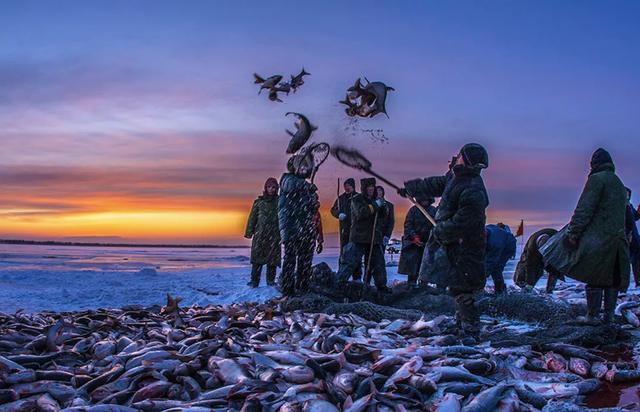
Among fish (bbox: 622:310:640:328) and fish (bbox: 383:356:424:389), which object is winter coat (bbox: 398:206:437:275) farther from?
fish (bbox: 383:356:424:389)

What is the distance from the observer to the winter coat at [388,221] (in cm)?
1245

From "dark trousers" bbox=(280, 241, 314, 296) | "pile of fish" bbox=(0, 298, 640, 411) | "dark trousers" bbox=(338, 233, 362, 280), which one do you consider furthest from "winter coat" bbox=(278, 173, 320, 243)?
"pile of fish" bbox=(0, 298, 640, 411)

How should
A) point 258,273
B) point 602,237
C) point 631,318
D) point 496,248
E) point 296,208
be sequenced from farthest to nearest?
1. point 258,273
2. point 496,248
3. point 296,208
4. point 631,318
5. point 602,237

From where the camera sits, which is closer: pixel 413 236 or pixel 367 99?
pixel 367 99

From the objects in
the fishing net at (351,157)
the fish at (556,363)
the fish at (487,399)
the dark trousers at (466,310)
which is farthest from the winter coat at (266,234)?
the fish at (487,399)

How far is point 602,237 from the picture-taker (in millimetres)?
7641

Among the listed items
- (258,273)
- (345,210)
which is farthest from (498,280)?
(258,273)

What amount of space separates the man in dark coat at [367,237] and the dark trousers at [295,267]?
85 cm

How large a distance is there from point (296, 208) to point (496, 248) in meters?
3.96

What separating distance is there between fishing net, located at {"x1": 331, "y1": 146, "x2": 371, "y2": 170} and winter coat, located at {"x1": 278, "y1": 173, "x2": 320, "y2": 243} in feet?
4.51

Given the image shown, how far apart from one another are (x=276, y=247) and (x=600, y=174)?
7531mm

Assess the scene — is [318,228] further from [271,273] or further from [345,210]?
[271,273]

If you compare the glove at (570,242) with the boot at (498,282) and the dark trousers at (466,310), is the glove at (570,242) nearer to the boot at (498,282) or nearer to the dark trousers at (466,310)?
the dark trousers at (466,310)

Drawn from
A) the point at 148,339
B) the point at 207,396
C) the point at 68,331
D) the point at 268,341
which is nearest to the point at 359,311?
the point at 268,341
